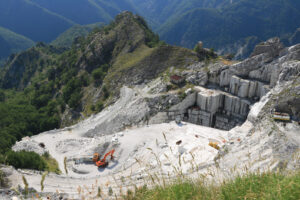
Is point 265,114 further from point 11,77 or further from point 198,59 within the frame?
point 11,77

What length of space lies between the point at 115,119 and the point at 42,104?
137 ft

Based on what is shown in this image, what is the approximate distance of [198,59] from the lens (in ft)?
181

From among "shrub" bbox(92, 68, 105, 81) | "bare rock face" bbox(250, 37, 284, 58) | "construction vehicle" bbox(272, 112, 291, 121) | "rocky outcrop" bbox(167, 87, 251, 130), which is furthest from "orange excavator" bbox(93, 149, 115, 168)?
"shrub" bbox(92, 68, 105, 81)

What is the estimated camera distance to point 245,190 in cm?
556

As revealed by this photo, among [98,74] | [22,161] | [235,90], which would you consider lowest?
[22,161]

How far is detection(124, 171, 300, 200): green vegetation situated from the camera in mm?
4926

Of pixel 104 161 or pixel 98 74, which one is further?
pixel 98 74

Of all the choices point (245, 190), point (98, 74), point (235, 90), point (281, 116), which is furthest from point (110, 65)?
point (245, 190)

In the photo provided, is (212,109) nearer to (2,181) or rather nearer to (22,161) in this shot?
(22,161)

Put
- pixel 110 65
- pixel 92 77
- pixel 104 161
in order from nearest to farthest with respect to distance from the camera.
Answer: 1. pixel 104 161
2. pixel 92 77
3. pixel 110 65

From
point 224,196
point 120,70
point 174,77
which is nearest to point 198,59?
point 174,77

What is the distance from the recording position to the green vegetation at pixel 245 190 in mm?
4926

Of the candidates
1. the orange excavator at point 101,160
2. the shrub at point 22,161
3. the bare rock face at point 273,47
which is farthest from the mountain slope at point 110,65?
the shrub at point 22,161

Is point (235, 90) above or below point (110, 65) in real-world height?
below
